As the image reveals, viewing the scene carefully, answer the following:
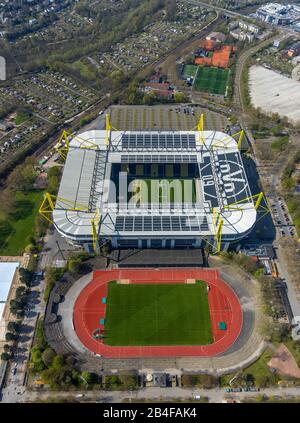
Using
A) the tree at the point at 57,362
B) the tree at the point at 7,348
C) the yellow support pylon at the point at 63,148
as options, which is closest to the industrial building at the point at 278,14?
the yellow support pylon at the point at 63,148

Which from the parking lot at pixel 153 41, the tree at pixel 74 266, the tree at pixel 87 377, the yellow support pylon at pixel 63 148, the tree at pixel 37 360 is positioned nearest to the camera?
the tree at pixel 87 377

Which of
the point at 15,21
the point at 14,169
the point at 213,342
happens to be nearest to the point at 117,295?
the point at 213,342

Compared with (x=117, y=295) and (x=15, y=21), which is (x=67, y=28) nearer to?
(x=15, y=21)

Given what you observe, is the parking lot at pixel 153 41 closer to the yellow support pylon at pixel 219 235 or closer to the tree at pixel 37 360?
the yellow support pylon at pixel 219 235

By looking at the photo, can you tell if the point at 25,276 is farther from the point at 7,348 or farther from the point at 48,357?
the point at 48,357

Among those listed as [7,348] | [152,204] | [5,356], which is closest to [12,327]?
[7,348]

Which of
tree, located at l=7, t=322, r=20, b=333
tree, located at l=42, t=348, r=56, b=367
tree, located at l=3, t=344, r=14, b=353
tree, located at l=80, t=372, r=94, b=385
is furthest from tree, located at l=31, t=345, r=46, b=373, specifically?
tree, located at l=80, t=372, r=94, b=385
